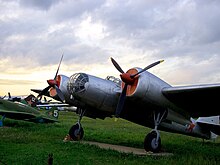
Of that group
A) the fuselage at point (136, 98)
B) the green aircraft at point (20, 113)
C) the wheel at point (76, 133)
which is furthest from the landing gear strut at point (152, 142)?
the green aircraft at point (20, 113)

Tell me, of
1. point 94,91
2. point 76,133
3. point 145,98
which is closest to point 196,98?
point 145,98

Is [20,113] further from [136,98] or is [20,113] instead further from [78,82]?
[136,98]

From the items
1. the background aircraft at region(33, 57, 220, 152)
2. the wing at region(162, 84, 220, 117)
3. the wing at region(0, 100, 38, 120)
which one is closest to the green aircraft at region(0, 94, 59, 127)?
the wing at region(0, 100, 38, 120)

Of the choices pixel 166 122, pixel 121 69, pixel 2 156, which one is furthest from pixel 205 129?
pixel 2 156

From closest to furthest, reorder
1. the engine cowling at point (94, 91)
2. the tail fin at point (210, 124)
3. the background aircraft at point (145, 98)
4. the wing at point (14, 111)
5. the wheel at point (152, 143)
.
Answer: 1. the background aircraft at point (145, 98)
2. the wheel at point (152, 143)
3. the engine cowling at point (94, 91)
4. the tail fin at point (210, 124)
5. the wing at point (14, 111)

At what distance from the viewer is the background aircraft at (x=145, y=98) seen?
10953 millimetres

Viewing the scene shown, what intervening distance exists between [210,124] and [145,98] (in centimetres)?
596

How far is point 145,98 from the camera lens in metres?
10.9

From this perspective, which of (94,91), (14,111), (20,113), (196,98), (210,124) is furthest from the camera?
(14,111)

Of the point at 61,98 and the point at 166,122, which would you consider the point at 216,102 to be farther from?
the point at 61,98

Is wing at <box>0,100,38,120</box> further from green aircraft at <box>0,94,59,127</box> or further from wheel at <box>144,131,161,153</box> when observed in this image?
wheel at <box>144,131,161,153</box>

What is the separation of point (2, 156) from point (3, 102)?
13825 millimetres

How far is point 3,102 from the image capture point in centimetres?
2227

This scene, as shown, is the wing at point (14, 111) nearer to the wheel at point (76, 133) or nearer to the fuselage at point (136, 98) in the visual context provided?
the wheel at point (76, 133)
